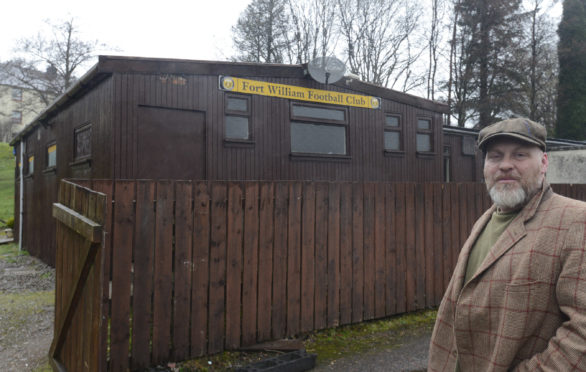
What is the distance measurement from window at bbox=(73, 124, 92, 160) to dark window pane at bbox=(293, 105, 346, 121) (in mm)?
4294

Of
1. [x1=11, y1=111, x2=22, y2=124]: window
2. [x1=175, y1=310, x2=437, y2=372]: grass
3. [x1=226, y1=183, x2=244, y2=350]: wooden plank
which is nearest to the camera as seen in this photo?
[x1=175, y1=310, x2=437, y2=372]: grass

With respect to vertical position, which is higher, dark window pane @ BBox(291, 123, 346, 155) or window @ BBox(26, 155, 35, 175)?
dark window pane @ BBox(291, 123, 346, 155)

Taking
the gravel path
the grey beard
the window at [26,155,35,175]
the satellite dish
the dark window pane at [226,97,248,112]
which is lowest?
the gravel path

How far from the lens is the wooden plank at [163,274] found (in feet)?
12.7

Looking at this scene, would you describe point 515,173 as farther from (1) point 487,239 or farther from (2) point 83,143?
(2) point 83,143

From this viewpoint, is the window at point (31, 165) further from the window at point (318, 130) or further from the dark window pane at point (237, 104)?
the window at point (318, 130)

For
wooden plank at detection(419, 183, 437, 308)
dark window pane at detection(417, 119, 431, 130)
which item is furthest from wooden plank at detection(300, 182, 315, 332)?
dark window pane at detection(417, 119, 431, 130)

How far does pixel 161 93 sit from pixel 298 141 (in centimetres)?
321

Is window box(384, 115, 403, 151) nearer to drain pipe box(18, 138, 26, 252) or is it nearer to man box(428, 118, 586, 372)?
man box(428, 118, 586, 372)

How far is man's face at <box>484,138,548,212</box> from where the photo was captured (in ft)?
6.12

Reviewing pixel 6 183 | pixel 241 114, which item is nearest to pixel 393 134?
pixel 241 114

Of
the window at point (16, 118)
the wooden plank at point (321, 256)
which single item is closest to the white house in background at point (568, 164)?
the wooden plank at point (321, 256)

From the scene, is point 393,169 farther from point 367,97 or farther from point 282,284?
point 282,284

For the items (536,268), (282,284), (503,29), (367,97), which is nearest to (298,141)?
(367,97)
